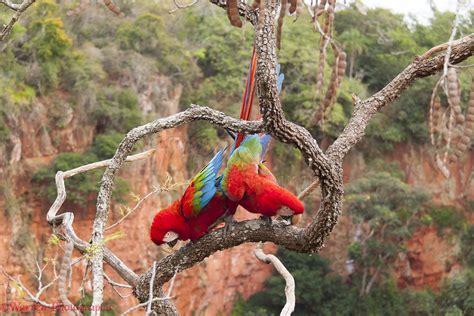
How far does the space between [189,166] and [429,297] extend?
3663mm

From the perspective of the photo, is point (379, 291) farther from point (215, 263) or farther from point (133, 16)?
point (133, 16)

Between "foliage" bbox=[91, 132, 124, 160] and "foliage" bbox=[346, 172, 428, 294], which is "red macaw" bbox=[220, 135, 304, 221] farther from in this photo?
"foliage" bbox=[346, 172, 428, 294]

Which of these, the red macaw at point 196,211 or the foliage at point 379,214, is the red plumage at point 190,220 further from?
the foliage at point 379,214

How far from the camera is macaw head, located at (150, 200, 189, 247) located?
246 centimetres

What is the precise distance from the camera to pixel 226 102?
956 cm

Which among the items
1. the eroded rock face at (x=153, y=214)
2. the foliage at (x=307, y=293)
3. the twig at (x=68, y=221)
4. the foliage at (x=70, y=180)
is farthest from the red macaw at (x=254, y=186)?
the foliage at (x=307, y=293)

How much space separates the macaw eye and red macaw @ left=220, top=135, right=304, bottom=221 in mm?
249

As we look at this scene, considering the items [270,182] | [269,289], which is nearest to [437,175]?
[269,289]

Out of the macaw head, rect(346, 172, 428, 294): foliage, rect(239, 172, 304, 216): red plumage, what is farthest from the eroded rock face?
rect(239, 172, 304, 216): red plumage

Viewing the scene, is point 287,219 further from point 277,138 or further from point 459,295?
point 459,295

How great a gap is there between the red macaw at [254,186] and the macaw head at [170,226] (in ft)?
0.64

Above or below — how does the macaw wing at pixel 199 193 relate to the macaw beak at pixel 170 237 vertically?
above

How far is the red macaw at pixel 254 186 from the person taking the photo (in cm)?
224

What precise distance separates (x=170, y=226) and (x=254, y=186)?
37 cm
